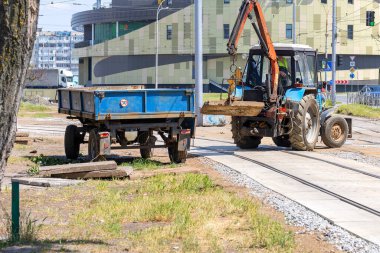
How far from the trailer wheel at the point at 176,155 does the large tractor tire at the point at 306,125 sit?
4476 mm

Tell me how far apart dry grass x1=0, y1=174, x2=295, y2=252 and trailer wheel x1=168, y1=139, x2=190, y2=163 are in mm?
4225

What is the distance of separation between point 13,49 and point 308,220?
5.82 metres

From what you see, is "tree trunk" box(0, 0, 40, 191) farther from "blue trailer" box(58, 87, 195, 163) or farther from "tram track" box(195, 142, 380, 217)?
"blue trailer" box(58, 87, 195, 163)

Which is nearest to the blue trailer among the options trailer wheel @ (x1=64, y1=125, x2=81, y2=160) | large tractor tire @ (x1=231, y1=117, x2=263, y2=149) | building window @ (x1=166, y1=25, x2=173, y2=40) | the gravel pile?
trailer wheel @ (x1=64, y1=125, x2=81, y2=160)

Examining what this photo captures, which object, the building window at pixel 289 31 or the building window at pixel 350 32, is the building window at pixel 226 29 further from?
the building window at pixel 350 32

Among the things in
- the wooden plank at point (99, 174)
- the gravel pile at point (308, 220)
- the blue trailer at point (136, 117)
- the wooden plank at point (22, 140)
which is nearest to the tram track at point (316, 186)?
the gravel pile at point (308, 220)

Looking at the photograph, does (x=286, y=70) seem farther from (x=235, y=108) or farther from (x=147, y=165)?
(x=147, y=165)

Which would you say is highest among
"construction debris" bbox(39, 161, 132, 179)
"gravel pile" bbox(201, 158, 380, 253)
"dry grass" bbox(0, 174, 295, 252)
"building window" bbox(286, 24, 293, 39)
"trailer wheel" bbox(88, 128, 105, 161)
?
"building window" bbox(286, 24, 293, 39)

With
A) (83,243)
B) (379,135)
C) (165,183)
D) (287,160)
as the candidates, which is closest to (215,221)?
(83,243)

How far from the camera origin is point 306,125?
Result: 24188 mm

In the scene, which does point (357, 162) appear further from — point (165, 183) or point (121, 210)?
point (121, 210)

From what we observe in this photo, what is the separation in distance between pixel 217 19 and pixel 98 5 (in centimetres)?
2551

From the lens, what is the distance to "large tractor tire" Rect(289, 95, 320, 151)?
23473 mm

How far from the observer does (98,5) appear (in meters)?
118
